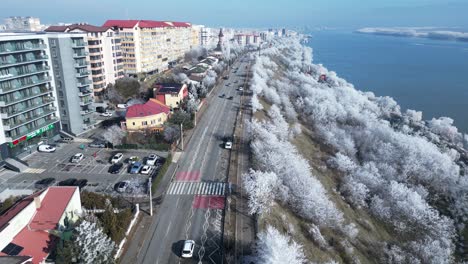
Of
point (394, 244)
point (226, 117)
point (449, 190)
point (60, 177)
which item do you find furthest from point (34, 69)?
point (449, 190)

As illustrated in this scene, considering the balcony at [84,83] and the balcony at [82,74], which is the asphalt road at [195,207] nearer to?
the balcony at [84,83]

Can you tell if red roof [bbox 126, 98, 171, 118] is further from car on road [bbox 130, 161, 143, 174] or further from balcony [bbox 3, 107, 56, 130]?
car on road [bbox 130, 161, 143, 174]

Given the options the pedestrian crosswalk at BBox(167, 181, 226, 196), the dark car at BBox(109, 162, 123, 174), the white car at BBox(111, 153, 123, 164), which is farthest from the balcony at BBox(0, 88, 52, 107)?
the pedestrian crosswalk at BBox(167, 181, 226, 196)

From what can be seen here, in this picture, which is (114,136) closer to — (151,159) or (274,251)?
(151,159)

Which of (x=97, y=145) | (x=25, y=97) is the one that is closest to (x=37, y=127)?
(x=25, y=97)

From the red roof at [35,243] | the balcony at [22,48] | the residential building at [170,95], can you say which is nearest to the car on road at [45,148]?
the balcony at [22,48]

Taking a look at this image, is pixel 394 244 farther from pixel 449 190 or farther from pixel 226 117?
pixel 226 117
